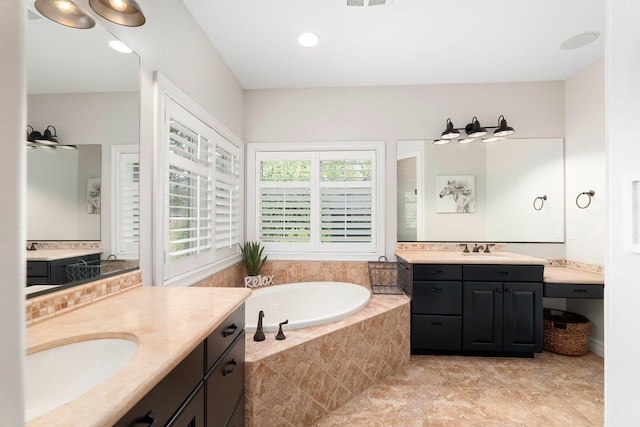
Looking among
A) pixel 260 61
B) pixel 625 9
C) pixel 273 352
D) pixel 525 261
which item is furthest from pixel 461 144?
pixel 273 352

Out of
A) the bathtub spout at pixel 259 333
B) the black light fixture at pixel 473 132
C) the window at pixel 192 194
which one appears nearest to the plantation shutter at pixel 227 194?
the window at pixel 192 194

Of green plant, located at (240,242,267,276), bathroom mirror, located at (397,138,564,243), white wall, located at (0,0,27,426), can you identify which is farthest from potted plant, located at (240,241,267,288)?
white wall, located at (0,0,27,426)

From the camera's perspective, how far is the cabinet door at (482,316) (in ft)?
8.66

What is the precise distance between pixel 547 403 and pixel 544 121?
2635 millimetres

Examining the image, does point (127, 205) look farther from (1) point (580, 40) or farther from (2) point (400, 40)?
(1) point (580, 40)

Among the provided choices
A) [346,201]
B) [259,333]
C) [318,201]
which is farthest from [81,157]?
[346,201]

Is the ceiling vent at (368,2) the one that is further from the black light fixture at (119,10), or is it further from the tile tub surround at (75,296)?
the tile tub surround at (75,296)

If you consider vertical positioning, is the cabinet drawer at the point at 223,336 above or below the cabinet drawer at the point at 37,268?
below

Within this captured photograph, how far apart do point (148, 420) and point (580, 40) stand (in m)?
3.59

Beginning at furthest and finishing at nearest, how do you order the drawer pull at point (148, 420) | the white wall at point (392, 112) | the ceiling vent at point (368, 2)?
the white wall at point (392, 112) → the ceiling vent at point (368, 2) → the drawer pull at point (148, 420)

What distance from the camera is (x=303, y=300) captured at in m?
3.13

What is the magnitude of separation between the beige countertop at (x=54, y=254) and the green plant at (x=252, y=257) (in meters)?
1.86

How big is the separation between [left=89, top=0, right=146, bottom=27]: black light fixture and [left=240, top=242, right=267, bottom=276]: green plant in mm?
2246

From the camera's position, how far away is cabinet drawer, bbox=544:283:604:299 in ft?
8.36
